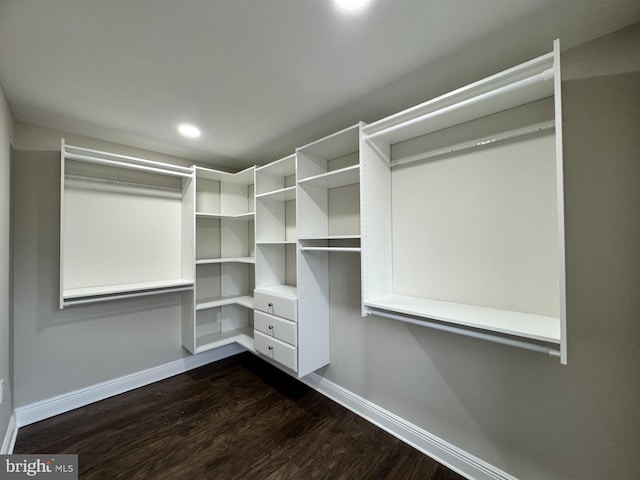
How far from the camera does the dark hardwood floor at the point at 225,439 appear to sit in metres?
1.71

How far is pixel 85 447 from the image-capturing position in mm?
1905

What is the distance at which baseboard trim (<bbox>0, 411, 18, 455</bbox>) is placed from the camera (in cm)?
176

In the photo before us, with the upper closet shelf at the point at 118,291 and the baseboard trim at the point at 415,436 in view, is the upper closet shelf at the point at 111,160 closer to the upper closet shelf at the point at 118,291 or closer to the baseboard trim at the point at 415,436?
the upper closet shelf at the point at 118,291

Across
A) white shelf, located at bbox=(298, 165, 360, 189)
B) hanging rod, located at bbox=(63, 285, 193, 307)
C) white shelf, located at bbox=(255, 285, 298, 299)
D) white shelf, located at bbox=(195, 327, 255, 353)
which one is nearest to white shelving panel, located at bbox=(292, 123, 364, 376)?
white shelf, located at bbox=(298, 165, 360, 189)

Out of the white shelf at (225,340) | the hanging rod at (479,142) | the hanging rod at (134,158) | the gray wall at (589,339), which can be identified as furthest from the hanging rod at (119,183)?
the gray wall at (589,339)

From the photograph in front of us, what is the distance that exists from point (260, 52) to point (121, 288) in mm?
2288

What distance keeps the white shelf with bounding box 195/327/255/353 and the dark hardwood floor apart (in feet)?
1.29

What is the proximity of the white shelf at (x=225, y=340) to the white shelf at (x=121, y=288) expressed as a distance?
724 mm

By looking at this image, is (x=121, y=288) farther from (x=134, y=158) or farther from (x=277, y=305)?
(x=277, y=305)

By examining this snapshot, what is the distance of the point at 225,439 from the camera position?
1983 millimetres

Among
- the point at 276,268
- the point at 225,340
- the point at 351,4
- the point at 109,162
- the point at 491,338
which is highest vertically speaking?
the point at 351,4

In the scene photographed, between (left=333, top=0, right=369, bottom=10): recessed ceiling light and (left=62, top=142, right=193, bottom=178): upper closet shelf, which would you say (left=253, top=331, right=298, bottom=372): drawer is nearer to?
(left=62, top=142, right=193, bottom=178): upper closet shelf

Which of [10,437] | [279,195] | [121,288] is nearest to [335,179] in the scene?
[279,195]

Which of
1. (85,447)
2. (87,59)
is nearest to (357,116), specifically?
(87,59)
